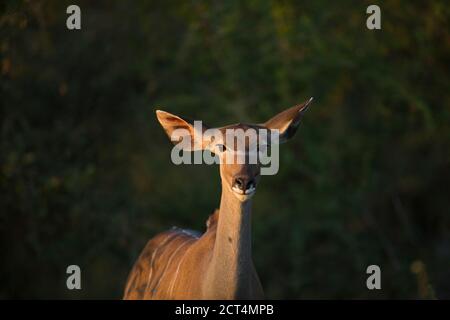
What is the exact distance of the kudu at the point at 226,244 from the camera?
459 centimetres

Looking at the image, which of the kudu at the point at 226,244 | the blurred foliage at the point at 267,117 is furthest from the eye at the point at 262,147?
the blurred foliage at the point at 267,117

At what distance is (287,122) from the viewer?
492 cm

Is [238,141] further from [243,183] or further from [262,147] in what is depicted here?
[243,183]

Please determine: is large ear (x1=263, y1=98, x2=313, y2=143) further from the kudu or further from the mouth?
the mouth

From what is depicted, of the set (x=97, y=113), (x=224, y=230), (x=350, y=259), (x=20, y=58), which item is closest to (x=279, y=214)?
(x=350, y=259)

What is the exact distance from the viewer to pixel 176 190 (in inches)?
375

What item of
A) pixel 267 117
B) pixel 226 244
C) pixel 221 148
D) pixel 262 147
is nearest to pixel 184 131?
pixel 221 148

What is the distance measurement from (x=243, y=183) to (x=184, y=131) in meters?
0.80

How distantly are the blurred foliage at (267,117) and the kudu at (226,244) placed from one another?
9.43 feet

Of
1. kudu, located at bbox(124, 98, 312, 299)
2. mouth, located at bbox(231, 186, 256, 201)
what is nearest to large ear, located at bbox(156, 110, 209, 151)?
kudu, located at bbox(124, 98, 312, 299)

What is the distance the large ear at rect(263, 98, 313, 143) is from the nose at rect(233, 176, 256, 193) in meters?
0.54

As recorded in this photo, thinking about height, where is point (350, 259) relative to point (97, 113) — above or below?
below

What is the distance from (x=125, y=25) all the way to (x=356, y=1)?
2.39 metres

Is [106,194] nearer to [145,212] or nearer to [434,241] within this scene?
[145,212]
